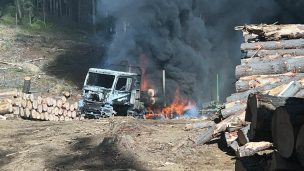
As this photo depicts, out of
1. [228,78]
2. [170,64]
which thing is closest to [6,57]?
[170,64]

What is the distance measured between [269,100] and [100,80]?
1188 cm

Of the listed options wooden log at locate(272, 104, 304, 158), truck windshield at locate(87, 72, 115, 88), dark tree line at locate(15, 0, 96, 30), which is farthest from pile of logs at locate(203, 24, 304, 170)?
dark tree line at locate(15, 0, 96, 30)

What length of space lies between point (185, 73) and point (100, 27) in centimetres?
2423

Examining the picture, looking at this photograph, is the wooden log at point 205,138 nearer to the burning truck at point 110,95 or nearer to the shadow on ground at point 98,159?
the shadow on ground at point 98,159

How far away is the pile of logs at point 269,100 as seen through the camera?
4633mm

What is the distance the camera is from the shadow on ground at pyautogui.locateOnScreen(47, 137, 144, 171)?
8.30 m

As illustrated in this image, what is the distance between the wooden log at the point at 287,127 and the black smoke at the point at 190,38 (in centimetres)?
1715

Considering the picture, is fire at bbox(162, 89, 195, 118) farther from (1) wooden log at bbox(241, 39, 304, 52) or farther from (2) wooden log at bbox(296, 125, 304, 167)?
(2) wooden log at bbox(296, 125, 304, 167)

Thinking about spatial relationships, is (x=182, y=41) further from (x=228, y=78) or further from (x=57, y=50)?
(x=57, y=50)

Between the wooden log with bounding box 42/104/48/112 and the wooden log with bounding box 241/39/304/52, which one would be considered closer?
the wooden log with bounding box 241/39/304/52

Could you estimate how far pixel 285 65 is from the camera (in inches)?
407

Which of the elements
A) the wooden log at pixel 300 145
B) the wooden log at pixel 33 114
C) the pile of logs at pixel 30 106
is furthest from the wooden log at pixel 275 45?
the wooden log at pixel 33 114

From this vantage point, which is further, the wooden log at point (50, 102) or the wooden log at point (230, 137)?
the wooden log at point (50, 102)

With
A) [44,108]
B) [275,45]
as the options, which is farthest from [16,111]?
[275,45]
